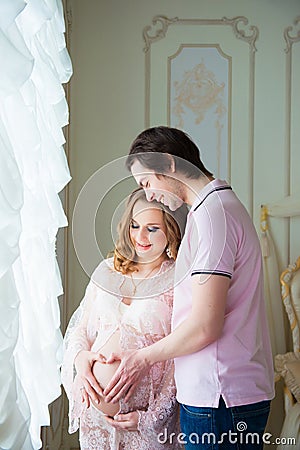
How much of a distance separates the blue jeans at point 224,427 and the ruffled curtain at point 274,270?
164 cm

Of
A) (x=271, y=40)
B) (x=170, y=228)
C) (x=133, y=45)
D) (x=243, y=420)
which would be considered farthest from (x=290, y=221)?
(x=243, y=420)

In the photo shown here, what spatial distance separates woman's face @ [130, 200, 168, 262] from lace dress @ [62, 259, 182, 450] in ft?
0.31

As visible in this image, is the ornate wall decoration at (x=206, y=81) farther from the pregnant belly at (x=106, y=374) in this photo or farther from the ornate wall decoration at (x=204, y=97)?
the pregnant belly at (x=106, y=374)

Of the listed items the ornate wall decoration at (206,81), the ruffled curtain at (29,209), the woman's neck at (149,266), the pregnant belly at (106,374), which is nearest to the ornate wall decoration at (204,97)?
the ornate wall decoration at (206,81)

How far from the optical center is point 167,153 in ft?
6.27

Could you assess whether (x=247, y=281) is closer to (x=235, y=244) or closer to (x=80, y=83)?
(x=235, y=244)

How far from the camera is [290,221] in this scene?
11.8 feet

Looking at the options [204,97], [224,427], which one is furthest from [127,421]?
[204,97]

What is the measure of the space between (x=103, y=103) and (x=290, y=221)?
1.09 metres

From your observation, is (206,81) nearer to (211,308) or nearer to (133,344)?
(133,344)

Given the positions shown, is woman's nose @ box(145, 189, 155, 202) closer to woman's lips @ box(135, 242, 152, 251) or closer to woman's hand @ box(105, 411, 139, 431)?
woman's lips @ box(135, 242, 152, 251)

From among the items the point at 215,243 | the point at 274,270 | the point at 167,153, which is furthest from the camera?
the point at 274,270

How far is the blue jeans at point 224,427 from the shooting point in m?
1.81

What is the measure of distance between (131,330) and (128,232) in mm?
308
